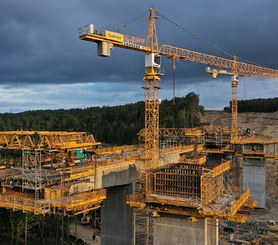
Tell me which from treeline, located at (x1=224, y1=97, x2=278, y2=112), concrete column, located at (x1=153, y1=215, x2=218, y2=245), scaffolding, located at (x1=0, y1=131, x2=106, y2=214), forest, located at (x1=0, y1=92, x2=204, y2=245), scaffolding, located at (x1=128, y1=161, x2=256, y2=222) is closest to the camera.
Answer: scaffolding, located at (x1=128, y1=161, x2=256, y2=222)

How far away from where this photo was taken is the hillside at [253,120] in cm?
14662

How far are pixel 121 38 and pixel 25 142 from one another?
24344mm

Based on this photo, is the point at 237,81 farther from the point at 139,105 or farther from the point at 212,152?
the point at 139,105

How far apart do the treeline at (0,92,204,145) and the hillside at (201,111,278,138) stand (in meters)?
16.4

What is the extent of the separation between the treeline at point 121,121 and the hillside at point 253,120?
16.4 metres

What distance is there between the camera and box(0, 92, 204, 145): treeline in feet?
442

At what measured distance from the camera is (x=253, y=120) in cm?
16688

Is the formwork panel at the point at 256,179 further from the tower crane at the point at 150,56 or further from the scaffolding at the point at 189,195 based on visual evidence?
the scaffolding at the point at 189,195

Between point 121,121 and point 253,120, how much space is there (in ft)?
210

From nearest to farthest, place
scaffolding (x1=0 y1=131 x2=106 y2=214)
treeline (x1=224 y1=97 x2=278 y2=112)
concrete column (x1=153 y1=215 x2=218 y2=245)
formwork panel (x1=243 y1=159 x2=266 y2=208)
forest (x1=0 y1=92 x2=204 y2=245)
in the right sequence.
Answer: concrete column (x1=153 y1=215 x2=218 y2=245), scaffolding (x1=0 y1=131 x2=106 y2=214), forest (x1=0 y1=92 x2=204 y2=245), formwork panel (x1=243 y1=159 x2=266 y2=208), treeline (x1=224 y1=97 x2=278 y2=112)

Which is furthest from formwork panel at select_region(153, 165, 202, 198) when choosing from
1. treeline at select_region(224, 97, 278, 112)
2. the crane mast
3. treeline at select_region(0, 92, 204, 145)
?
treeline at select_region(224, 97, 278, 112)

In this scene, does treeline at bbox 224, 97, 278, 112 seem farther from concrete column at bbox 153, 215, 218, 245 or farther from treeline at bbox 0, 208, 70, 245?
concrete column at bbox 153, 215, 218, 245

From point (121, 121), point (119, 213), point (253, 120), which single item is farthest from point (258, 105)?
point (119, 213)

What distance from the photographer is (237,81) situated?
97562 millimetres
